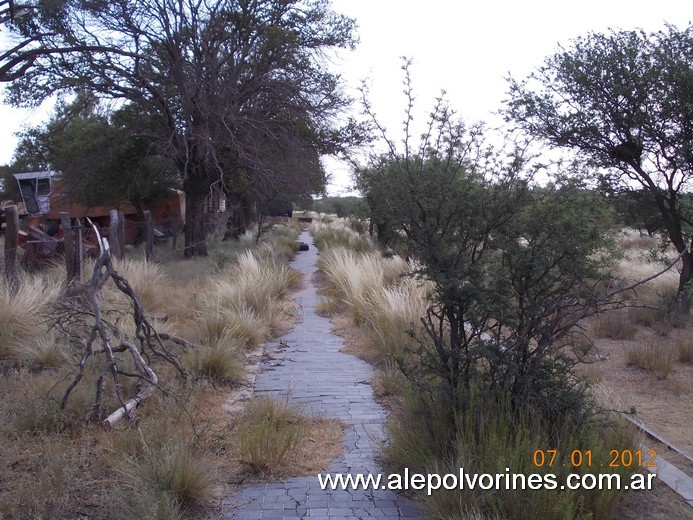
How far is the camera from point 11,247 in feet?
33.6

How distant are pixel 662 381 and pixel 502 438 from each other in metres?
4.84

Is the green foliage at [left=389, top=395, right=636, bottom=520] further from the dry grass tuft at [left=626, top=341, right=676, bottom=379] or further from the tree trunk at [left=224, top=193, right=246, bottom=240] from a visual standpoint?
the tree trunk at [left=224, top=193, right=246, bottom=240]

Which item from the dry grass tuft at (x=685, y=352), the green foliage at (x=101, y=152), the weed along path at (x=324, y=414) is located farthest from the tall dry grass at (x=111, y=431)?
the green foliage at (x=101, y=152)

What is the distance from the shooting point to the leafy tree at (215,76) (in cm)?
1642

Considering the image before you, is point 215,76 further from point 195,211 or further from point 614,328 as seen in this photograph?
point 614,328

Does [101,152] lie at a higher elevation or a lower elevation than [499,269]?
higher

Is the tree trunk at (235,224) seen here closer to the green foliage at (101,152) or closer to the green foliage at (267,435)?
the green foliage at (101,152)

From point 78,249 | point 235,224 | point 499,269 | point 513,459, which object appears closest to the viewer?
point 513,459

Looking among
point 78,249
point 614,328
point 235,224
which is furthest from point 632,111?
point 235,224

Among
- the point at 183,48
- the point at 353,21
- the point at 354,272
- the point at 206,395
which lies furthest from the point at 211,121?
the point at 206,395

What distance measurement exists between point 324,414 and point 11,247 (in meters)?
6.51

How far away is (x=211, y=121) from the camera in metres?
17.4

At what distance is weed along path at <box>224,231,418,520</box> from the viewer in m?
4.23

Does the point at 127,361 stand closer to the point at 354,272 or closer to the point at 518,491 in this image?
the point at 518,491
